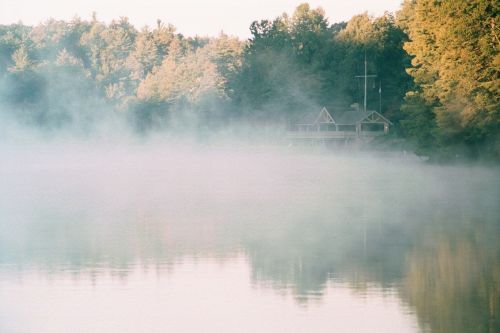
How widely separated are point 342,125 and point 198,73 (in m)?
23.9

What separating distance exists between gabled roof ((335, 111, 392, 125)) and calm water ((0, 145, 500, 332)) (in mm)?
63356

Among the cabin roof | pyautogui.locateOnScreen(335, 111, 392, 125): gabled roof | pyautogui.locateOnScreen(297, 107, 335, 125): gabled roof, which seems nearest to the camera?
pyautogui.locateOnScreen(335, 111, 392, 125): gabled roof

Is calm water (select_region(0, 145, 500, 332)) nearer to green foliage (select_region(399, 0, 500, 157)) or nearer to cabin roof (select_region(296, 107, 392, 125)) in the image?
green foliage (select_region(399, 0, 500, 157))

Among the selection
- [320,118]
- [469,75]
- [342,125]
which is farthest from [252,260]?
[320,118]

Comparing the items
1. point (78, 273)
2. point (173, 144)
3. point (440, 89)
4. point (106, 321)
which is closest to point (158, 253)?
point (78, 273)

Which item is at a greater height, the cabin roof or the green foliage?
the green foliage

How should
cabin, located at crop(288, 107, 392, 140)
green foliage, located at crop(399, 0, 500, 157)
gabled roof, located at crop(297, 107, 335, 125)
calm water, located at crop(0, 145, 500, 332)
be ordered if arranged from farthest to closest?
gabled roof, located at crop(297, 107, 335, 125), cabin, located at crop(288, 107, 392, 140), green foliage, located at crop(399, 0, 500, 157), calm water, located at crop(0, 145, 500, 332)

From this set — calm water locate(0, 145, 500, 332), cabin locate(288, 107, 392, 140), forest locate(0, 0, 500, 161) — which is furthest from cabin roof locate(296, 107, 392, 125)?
calm water locate(0, 145, 500, 332)

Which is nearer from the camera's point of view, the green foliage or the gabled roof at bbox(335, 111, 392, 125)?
the green foliage

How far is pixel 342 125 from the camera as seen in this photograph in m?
108

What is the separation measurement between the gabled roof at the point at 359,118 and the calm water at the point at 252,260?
6336 cm

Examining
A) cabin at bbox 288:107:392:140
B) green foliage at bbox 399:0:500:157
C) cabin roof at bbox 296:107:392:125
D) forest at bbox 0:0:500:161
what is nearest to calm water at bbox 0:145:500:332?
green foliage at bbox 399:0:500:157

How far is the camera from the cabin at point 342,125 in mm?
102188

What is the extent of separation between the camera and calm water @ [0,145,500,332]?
1476 centimetres
